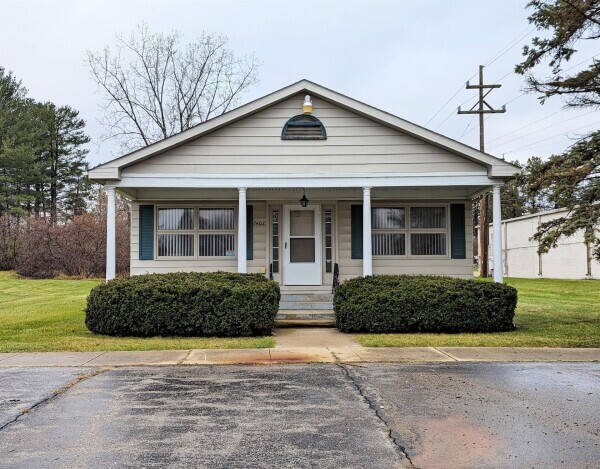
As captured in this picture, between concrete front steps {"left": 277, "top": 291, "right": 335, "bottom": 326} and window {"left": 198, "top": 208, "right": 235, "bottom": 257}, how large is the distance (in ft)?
6.01

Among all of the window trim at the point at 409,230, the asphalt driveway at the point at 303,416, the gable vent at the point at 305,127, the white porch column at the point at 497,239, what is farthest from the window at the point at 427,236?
the asphalt driveway at the point at 303,416

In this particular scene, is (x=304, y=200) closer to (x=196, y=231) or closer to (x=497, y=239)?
(x=196, y=231)

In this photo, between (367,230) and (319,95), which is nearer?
(367,230)

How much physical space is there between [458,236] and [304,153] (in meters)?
4.23

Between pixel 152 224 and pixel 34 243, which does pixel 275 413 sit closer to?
pixel 152 224

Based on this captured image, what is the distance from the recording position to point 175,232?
43.1ft

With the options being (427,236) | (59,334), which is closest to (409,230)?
(427,236)

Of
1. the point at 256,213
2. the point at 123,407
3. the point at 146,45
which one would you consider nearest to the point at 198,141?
the point at 256,213

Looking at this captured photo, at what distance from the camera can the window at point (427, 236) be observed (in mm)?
13156

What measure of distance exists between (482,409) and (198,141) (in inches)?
338

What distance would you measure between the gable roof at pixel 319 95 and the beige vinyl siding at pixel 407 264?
5.82 feet

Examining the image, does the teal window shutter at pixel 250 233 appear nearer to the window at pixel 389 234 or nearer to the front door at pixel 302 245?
the front door at pixel 302 245

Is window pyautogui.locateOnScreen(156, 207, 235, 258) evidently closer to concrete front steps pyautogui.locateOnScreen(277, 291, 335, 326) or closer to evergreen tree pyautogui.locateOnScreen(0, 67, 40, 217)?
concrete front steps pyautogui.locateOnScreen(277, 291, 335, 326)

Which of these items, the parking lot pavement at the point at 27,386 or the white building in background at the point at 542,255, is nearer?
the parking lot pavement at the point at 27,386
